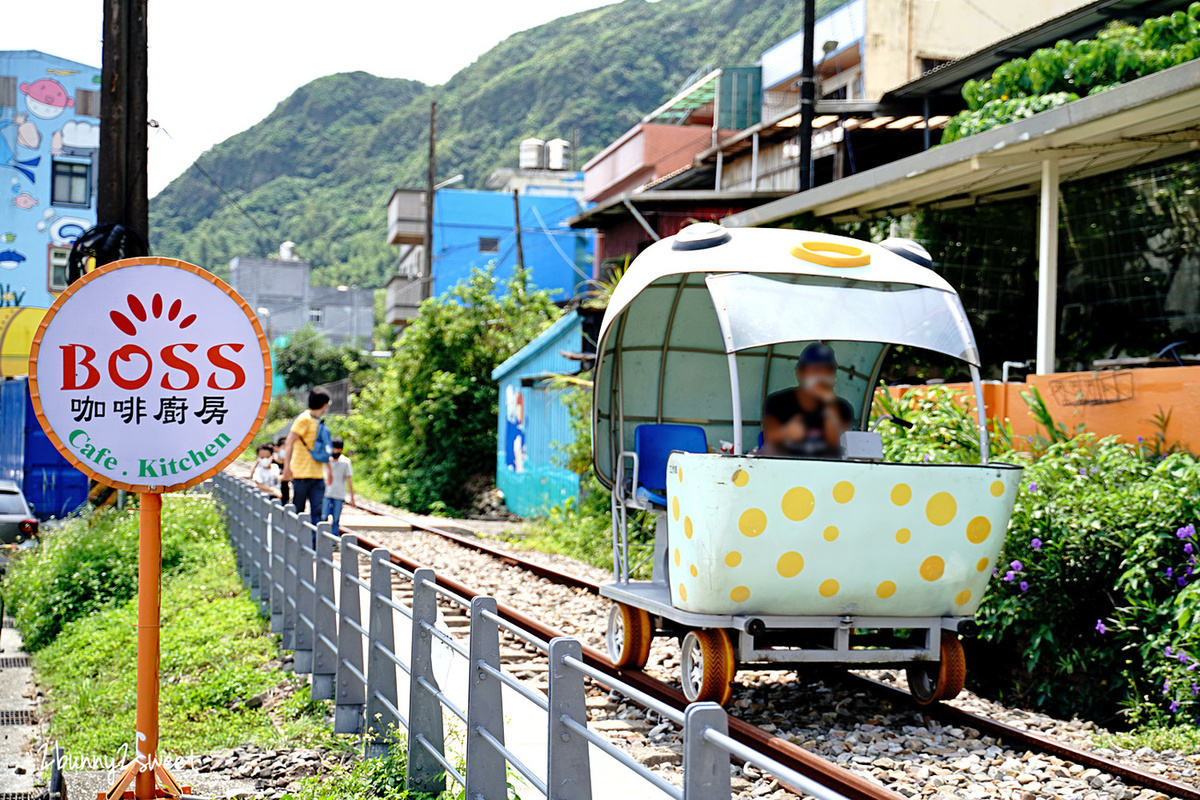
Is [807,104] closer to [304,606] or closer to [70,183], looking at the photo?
[304,606]

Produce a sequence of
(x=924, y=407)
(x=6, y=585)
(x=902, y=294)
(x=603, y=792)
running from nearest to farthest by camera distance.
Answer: (x=603, y=792) → (x=902, y=294) → (x=924, y=407) → (x=6, y=585)

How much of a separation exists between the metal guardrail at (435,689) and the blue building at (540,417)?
10421mm

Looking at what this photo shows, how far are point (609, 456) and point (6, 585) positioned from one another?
322 inches

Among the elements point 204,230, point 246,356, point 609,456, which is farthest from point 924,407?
point 204,230

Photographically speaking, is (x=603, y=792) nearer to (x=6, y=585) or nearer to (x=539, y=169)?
(x=6, y=585)

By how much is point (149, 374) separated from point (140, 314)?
259 millimetres

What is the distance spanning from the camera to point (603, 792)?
5.64m

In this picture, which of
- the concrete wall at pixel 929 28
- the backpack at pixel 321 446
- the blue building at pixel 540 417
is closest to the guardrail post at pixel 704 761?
the backpack at pixel 321 446

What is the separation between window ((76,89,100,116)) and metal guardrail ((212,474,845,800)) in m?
31.8

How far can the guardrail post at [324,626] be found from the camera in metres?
7.94

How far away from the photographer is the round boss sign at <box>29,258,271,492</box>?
462cm

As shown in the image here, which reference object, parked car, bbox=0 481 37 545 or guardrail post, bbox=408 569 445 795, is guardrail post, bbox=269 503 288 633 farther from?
parked car, bbox=0 481 37 545

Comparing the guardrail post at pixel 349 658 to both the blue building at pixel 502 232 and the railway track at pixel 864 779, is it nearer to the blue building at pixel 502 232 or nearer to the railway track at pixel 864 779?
the railway track at pixel 864 779

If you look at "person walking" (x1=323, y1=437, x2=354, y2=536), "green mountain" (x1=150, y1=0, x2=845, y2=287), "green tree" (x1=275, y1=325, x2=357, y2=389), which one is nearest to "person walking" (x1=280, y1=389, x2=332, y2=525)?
"person walking" (x1=323, y1=437, x2=354, y2=536)
